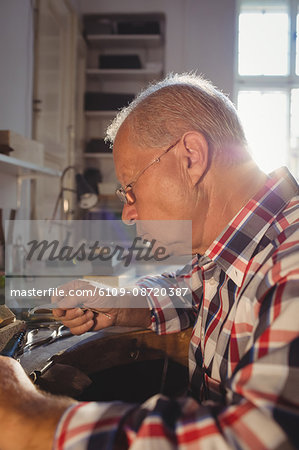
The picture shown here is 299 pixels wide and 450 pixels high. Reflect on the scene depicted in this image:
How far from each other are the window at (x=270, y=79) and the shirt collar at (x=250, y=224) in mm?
3834

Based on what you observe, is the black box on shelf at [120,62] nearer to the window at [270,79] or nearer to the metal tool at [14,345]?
the window at [270,79]

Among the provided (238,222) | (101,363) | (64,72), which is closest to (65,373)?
(101,363)

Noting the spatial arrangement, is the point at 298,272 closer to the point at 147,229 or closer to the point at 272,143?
the point at 147,229

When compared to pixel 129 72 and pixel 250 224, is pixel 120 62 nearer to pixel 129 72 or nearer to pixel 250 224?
pixel 129 72

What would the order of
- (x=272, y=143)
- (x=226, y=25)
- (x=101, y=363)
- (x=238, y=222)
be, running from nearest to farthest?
(x=238, y=222) < (x=101, y=363) < (x=226, y=25) < (x=272, y=143)

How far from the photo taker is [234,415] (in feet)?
1.54

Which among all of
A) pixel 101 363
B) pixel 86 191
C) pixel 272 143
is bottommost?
pixel 101 363

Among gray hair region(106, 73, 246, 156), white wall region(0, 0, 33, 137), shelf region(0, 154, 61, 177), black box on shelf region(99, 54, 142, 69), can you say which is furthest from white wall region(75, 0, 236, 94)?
gray hair region(106, 73, 246, 156)

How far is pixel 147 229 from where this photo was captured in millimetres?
1026

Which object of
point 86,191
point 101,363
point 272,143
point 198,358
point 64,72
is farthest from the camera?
point 272,143

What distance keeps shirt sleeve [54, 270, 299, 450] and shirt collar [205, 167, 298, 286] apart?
0.25 m

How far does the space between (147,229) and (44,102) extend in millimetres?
2463

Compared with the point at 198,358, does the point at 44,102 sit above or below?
above

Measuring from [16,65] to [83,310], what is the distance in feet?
6.69
